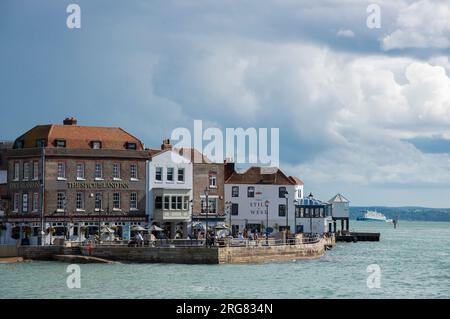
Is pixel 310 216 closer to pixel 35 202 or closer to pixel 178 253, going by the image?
pixel 35 202

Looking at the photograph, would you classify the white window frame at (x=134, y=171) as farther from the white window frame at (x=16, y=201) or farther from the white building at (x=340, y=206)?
the white building at (x=340, y=206)

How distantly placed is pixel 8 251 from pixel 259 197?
1493 inches

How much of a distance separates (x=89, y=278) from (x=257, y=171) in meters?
49.8

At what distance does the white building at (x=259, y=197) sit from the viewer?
10212 cm

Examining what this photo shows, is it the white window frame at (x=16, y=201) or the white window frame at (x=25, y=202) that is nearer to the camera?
the white window frame at (x=25, y=202)

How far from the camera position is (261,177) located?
103875mm

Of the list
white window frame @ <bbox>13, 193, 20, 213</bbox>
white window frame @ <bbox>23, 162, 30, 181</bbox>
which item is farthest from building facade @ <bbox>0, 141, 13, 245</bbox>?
white window frame @ <bbox>23, 162, 30, 181</bbox>

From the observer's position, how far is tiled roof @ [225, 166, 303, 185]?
103 metres

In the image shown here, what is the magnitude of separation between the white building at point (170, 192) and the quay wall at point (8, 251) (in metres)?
16.2

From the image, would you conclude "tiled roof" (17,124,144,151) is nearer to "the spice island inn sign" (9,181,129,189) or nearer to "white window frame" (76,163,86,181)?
"white window frame" (76,163,86,181)

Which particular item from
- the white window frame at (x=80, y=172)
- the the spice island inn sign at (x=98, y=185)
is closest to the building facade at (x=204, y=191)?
the the spice island inn sign at (x=98, y=185)
